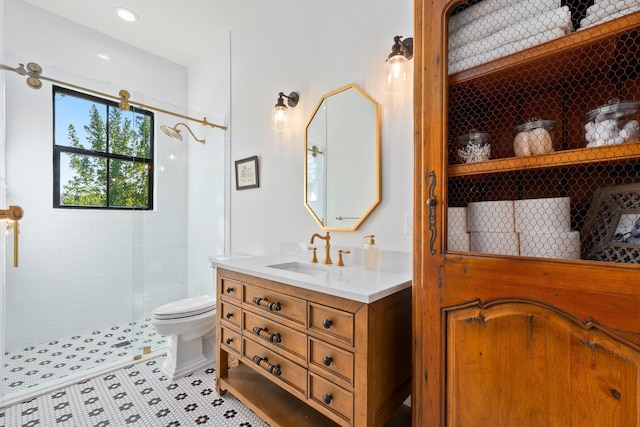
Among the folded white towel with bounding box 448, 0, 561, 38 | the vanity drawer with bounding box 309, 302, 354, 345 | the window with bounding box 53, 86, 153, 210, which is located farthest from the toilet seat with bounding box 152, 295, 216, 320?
the folded white towel with bounding box 448, 0, 561, 38

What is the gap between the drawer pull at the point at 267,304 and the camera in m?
1.39

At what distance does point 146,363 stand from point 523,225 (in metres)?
2.67

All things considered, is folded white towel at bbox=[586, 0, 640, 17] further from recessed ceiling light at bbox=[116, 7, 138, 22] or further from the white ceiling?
recessed ceiling light at bbox=[116, 7, 138, 22]

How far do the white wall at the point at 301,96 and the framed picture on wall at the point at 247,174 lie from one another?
51 millimetres

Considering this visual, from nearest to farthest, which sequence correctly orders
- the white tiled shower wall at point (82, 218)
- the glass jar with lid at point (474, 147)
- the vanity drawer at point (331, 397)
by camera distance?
the glass jar with lid at point (474, 147)
the vanity drawer at point (331, 397)
the white tiled shower wall at point (82, 218)

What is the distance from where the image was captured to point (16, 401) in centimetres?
174

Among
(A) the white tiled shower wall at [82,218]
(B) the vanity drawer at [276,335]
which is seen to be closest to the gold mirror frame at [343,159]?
(B) the vanity drawer at [276,335]

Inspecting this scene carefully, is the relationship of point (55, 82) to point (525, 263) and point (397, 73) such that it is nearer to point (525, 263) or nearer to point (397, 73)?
point (397, 73)

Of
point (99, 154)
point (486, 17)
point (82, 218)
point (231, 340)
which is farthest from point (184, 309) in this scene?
point (486, 17)

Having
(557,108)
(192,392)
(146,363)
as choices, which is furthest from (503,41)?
(146,363)

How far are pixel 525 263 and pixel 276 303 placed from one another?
3.40ft

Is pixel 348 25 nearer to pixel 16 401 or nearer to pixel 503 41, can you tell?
pixel 503 41

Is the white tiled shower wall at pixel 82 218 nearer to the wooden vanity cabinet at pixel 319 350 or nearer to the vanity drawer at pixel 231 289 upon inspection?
the vanity drawer at pixel 231 289

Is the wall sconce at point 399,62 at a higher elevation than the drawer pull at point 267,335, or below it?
higher
